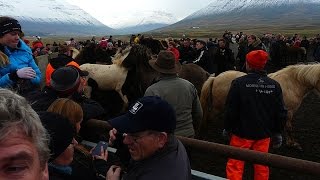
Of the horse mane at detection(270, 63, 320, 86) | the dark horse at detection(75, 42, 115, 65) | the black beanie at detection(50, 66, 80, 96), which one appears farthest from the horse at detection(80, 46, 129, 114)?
the black beanie at detection(50, 66, 80, 96)

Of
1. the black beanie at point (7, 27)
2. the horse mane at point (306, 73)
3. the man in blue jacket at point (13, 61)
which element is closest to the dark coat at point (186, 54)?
the horse mane at point (306, 73)

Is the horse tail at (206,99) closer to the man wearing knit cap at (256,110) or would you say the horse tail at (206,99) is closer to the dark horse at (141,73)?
the dark horse at (141,73)

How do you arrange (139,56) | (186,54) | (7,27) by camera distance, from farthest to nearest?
1. (186,54)
2. (139,56)
3. (7,27)

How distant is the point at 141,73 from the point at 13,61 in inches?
175

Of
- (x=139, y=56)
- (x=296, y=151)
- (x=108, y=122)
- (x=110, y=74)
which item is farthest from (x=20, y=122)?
(x=110, y=74)

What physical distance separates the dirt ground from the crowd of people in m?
0.62

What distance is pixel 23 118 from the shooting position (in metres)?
1.24

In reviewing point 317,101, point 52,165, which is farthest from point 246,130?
point 317,101

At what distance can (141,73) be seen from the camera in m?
8.12

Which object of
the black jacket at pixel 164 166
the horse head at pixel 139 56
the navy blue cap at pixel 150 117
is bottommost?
the horse head at pixel 139 56

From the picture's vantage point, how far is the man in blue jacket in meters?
3.44

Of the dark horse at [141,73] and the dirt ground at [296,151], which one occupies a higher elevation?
the dark horse at [141,73]

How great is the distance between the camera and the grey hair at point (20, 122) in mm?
1193

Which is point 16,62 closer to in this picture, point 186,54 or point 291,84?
point 291,84
